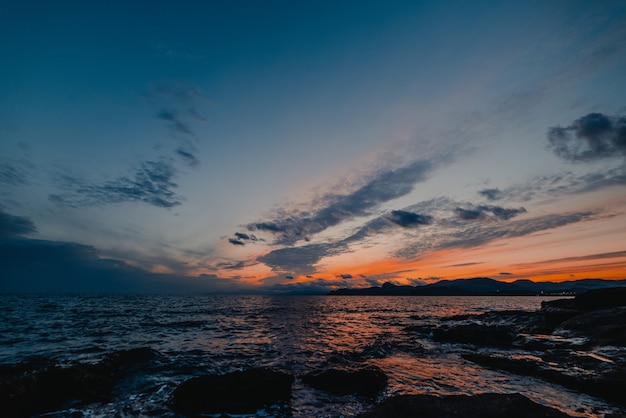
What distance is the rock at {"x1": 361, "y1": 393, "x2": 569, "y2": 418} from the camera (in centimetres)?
696

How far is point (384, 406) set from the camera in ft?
25.8

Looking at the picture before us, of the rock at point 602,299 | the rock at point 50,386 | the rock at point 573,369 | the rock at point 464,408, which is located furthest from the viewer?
the rock at point 602,299

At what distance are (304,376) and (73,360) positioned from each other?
42.4ft

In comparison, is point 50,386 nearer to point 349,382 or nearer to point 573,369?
point 349,382

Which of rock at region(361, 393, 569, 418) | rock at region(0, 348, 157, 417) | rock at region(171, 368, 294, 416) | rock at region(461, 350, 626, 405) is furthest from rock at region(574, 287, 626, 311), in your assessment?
rock at region(0, 348, 157, 417)

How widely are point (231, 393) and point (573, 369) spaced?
15.0 metres

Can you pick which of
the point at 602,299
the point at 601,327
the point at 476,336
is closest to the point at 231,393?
the point at 476,336

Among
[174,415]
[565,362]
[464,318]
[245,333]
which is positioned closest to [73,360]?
[174,415]

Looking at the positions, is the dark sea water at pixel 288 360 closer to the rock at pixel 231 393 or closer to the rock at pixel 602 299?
the rock at pixel 231 393

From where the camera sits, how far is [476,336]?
2328cm

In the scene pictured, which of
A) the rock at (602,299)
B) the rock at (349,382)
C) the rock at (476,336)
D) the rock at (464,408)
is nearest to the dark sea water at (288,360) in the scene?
the rock at (349,382)

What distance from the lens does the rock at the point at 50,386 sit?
9.59 meters

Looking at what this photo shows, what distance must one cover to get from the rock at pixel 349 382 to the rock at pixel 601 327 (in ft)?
48.0

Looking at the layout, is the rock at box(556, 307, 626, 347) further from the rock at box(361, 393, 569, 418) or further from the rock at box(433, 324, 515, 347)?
the rock at box(361, 393, 569, 418)
